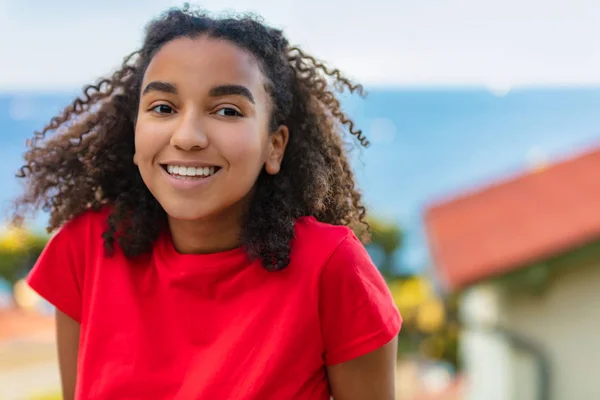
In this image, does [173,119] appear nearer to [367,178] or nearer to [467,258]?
[367,178]

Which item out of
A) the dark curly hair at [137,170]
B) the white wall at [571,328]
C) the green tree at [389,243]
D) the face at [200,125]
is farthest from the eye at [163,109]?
the green tree at [389,243]

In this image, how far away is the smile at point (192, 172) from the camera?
130cm

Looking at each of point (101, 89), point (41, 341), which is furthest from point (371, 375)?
point (41, 341)

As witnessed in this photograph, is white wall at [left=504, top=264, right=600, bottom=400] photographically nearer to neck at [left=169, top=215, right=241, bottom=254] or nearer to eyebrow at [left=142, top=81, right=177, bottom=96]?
neck at [left=169, top=215, right=241, bottom=254]

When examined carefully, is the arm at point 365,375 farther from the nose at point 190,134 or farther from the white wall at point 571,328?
the white wall at point 571,328

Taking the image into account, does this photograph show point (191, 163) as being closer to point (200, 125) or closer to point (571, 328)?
point (200, 125)

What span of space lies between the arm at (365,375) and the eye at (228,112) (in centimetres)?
45

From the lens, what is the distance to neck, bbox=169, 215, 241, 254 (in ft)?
4.65

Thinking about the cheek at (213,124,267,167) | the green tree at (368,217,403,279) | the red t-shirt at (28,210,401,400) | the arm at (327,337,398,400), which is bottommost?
the green tree at (368,217,403,279)

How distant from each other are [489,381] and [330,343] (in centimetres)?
401

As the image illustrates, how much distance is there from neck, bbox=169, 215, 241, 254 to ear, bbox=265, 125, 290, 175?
109 millimetres

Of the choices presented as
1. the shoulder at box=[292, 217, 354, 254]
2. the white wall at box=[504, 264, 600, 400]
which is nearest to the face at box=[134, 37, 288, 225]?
the shoulder at box=[292, 217, 354, 254]

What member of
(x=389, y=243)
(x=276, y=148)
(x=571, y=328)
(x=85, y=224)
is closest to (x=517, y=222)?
(x=571, y=328)

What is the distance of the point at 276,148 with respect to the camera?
144 centimetres
